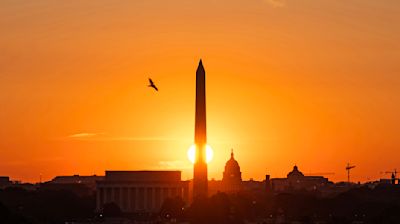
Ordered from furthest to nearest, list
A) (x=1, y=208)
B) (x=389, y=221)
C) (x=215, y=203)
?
(x=215, y=203) → (x=389, y=221) → (x=1, y=208)

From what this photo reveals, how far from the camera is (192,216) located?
180 metres

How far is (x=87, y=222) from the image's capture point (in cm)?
18088

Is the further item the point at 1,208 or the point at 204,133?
the point at 204,133

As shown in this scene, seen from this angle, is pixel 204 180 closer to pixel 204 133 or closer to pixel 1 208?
pixel 204 133

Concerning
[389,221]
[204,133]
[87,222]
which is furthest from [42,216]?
[389,221]

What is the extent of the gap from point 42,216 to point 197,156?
24.9 metres

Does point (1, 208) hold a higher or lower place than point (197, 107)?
lower

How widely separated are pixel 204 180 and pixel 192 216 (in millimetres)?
9938

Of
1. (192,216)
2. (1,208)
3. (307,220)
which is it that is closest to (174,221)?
(192,216)

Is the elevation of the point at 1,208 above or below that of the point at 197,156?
below

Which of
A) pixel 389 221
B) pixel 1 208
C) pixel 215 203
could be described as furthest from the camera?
pixel 215 203

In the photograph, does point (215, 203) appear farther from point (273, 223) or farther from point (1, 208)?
point (1, 208)

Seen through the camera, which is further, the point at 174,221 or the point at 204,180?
the point at 204,180

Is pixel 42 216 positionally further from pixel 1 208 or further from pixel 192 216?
pixel 1 208
